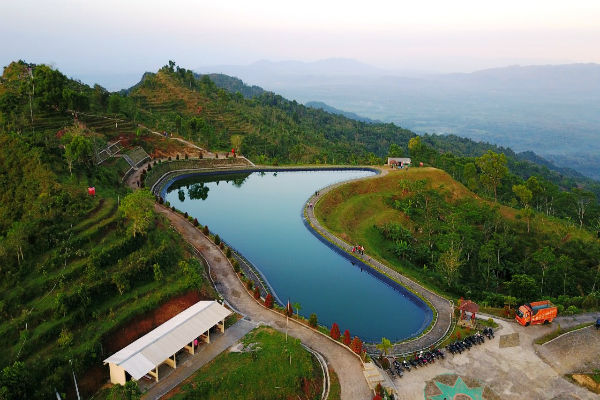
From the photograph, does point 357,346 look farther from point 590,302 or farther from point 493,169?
→ point 493,169

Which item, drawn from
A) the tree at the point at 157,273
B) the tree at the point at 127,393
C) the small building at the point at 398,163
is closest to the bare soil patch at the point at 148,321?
the tree at the point at 157,273

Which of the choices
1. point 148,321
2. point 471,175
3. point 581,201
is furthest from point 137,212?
point 581,201

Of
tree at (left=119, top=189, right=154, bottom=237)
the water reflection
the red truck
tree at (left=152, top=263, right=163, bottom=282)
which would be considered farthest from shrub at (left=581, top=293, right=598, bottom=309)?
the water reflection

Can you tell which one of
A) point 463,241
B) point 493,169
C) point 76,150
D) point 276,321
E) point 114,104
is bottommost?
point 463,241

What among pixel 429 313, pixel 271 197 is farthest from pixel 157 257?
pixel 271 197

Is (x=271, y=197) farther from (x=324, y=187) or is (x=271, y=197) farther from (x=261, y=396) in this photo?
(x=261, y=396)

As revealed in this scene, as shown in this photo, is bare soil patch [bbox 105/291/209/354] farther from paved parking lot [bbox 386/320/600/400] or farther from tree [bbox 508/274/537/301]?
tree [bbox 508/274/537/301]
